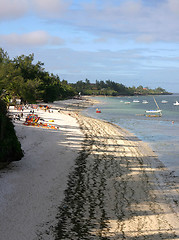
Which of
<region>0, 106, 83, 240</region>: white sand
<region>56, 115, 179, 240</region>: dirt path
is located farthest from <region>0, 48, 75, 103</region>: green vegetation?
<region>56, 115, 179, 240</region>: dirt path

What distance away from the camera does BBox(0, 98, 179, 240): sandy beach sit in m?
9.70

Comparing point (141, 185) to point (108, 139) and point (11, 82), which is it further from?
point (11, 82)

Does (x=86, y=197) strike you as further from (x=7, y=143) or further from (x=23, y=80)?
(x=23, y=80)

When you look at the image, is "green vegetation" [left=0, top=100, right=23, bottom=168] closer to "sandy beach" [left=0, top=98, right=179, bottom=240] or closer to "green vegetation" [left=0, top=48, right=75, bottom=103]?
"sandy beach" [left=0, top=98, right=179, bottom=240]

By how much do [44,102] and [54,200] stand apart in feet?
254

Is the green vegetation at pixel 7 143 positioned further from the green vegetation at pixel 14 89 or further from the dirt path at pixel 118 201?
the dirt path at pixel 118 201

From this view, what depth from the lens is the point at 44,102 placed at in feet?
288

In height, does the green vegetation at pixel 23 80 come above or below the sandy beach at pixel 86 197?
above

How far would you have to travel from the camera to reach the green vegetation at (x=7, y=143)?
15.5m

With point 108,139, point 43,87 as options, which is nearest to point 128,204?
point 108,139

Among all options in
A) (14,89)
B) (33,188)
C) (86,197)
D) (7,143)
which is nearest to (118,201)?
(86,197)

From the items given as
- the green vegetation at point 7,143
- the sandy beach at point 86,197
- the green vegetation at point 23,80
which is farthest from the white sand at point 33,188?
the green vegetation at point 23,80

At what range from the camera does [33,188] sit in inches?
523

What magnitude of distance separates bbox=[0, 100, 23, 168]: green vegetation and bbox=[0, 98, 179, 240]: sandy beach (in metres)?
0.55
